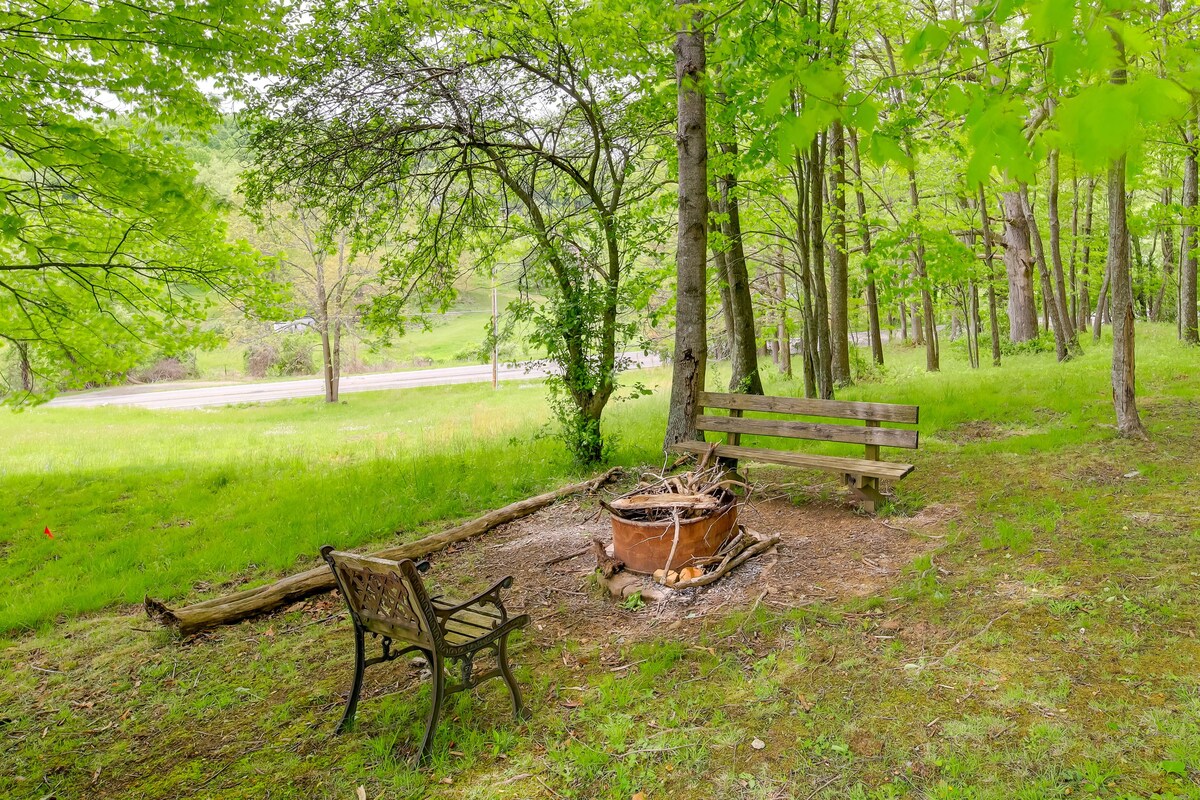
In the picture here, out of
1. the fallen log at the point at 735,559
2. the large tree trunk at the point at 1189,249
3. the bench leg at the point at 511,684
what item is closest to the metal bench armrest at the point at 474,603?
the bench leg at the point at 511,684

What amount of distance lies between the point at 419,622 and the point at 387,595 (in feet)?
0.92

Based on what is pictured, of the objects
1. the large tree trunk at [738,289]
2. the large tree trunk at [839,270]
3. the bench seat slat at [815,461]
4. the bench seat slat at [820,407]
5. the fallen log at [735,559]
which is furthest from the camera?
the large tree trunk at [839,270]

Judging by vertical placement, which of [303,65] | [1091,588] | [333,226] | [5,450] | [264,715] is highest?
[303,65]

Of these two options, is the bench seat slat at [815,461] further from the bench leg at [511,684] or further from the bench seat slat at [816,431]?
the bench leg at [511,684]

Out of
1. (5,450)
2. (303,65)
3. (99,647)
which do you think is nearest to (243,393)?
(5,450)

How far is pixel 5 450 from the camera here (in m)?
12.5

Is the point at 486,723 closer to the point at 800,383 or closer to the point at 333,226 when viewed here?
the point at 333,226

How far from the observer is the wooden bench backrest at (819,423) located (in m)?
→ 5.82

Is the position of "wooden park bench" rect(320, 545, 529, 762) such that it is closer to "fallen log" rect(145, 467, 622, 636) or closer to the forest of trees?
"fallen log" rect(145, 467, 622, 636)

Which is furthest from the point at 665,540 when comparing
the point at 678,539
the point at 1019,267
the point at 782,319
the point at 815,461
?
the point at 1019,267

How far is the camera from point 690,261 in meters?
A: 7.14

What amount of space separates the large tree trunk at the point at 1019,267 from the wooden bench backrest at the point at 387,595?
17.1 metres

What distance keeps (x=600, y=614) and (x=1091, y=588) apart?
10.1ft

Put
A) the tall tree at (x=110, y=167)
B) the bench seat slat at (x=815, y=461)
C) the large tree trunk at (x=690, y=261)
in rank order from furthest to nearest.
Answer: the large tree trunk at (x=690, y=261) < the tall tree at (x=110, y=167) < the bench seat slat at (x=815, y=461)
